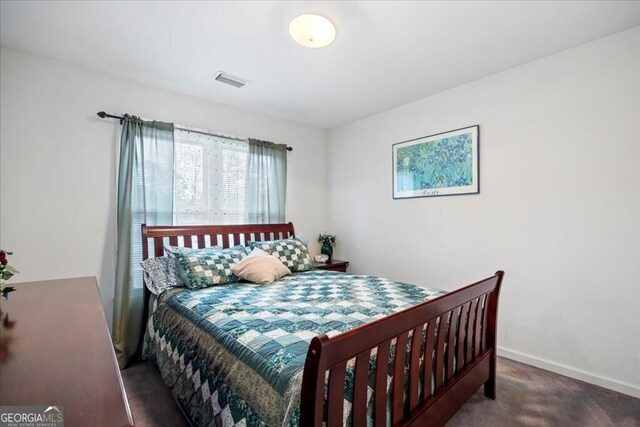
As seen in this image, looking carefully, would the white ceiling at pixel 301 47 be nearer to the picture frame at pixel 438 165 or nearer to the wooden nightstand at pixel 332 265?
the picture frame at pixel 438 165

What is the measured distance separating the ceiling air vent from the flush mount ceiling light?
1.01 metres

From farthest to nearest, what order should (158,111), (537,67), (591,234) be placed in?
(158,111) → (537,67) → (591,234)

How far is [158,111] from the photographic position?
2.92 metres

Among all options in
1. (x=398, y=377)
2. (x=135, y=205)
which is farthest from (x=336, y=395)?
(x=135, y=205)

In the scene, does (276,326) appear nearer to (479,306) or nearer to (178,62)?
(479,306)

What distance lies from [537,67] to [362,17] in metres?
1.64

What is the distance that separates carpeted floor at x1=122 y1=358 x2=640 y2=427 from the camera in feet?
5.85

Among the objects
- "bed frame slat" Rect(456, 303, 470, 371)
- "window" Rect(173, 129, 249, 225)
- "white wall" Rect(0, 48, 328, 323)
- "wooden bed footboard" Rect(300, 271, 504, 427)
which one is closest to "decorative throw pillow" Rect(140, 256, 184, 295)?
"white wall" Rect(0, 48, 328, 323)

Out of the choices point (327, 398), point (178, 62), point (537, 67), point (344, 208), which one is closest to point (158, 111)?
point (178, 62)

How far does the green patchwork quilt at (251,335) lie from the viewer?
1160mm

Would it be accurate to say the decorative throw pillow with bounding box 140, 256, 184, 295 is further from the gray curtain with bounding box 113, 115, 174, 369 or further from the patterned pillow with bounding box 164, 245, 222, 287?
the gray curtain with bounding box 113, 115, 174, 369

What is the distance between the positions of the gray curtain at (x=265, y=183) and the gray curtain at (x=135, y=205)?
0.86 metres

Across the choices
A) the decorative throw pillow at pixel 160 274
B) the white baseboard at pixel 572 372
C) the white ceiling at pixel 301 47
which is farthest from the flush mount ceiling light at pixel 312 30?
the white baseboard at pixel 572 372

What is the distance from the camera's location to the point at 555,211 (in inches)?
93.5
